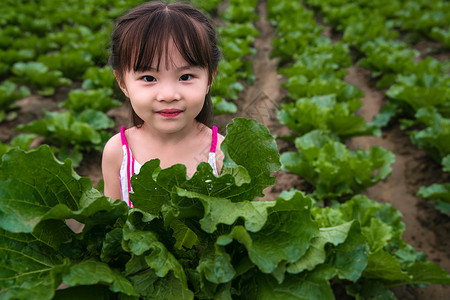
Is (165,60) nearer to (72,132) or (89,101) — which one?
(72,132)

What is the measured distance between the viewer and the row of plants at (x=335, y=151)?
2.73m

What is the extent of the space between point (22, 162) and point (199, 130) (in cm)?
98

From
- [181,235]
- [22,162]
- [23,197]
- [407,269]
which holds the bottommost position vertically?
[407,269]

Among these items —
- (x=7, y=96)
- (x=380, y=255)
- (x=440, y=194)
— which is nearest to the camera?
(x=380, y=255)

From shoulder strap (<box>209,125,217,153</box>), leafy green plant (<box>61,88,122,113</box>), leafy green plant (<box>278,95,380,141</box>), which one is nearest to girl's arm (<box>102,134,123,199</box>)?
shoulder strap (<box>209,125,217,153</box>)

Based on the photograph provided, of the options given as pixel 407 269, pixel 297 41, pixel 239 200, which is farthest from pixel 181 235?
pixel 297 41

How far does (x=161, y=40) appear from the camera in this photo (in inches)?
69.3

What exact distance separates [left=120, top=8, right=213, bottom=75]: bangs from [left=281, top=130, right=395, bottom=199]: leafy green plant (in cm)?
201

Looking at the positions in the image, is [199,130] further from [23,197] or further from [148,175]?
[23,197]

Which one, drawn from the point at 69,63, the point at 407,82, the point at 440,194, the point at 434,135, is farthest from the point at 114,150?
the point at 69,63

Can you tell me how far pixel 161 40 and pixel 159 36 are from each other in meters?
0.02

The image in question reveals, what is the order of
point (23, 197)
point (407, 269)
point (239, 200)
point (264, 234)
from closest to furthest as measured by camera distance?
point (23, 197) < point (264, 234) < point (239, 200) < point (407, 269)

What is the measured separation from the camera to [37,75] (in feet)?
19.5

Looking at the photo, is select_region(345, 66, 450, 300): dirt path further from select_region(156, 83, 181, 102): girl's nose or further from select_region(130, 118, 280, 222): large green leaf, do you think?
select_region(156, 83, 181, 102): girl's nose
